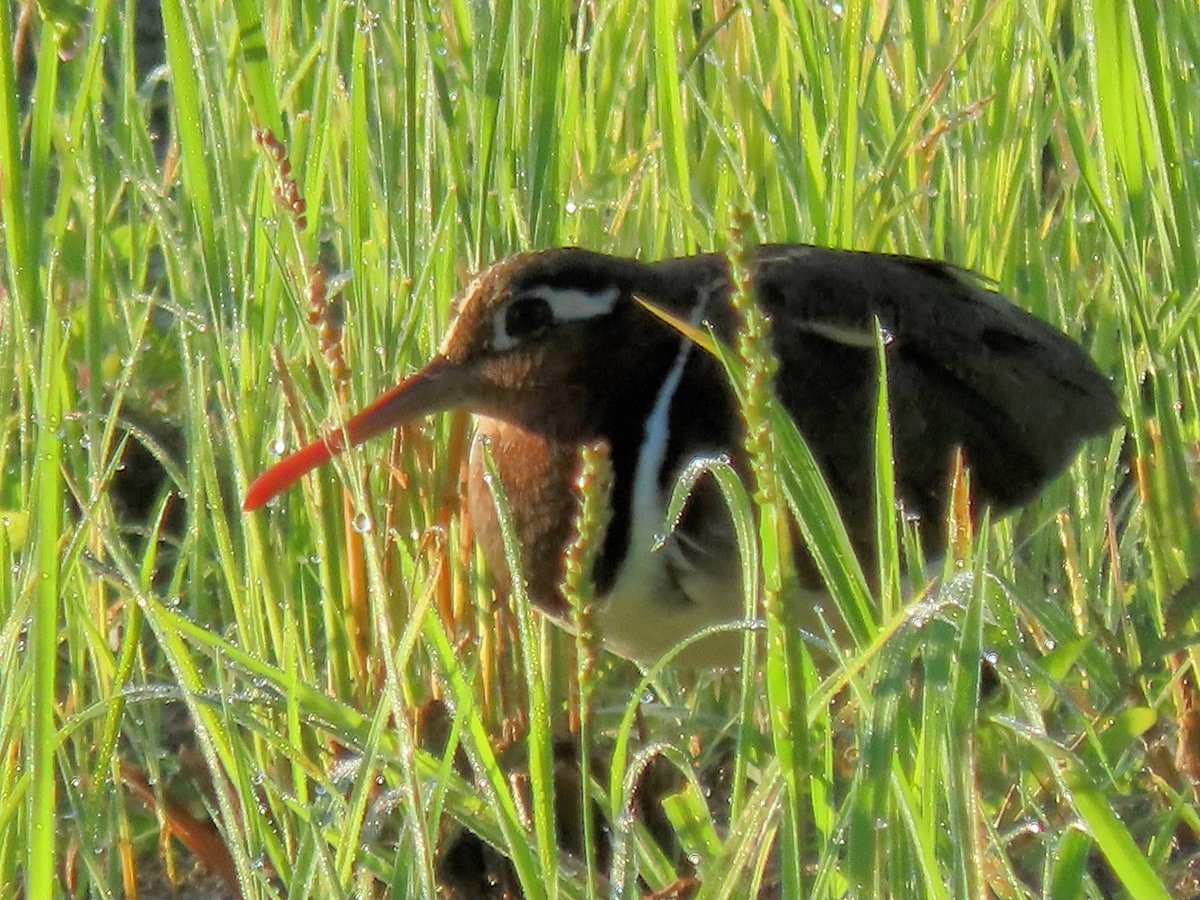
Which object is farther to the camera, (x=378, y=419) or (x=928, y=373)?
(x=928, y=373)

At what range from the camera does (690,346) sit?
1.91 meters

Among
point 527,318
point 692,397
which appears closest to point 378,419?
point 527,318

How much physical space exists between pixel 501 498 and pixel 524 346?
2.10 ft

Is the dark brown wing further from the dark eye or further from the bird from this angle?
the dark eye

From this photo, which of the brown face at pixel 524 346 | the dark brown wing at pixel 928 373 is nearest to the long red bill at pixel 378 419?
the brown face at pixel 524 346

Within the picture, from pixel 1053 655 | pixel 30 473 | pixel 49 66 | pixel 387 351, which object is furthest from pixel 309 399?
pixel 1053 655

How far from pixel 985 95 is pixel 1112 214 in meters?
0.34

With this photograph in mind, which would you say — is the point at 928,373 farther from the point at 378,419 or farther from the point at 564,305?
the point at 378,419

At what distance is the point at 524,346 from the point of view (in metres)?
1.88

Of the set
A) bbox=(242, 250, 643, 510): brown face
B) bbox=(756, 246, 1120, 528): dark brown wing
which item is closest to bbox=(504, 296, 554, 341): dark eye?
bbox=(242, 250, 643, 510): brown face

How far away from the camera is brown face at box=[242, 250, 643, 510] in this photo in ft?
5.89

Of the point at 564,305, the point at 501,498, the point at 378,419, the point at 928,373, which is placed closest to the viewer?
the point at 501,498

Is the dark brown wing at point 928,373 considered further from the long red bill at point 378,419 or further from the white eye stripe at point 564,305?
the long red bill at point 378,419

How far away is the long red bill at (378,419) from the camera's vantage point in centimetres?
168
